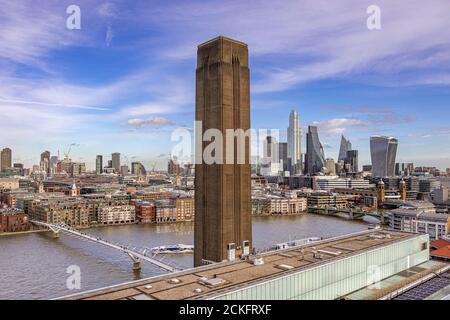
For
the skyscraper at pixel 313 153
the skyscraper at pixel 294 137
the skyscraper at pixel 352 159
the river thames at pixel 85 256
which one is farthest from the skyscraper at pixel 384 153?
the river thames at pixel 85 256

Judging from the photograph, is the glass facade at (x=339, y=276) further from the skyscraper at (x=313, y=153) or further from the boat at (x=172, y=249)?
the skyscraper at (x=313, y=153)

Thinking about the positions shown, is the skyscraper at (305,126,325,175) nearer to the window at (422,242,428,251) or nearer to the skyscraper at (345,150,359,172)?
the skyscraper at (345,150,359,172)

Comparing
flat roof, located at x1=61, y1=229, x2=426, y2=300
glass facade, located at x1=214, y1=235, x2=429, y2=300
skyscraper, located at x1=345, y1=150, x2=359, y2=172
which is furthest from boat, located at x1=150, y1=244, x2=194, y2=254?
skyscraper, located at x1=345, y1=150, x2=359, y2=172

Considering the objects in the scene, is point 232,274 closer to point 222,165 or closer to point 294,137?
point 222,165

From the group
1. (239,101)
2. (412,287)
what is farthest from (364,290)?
(239,101)

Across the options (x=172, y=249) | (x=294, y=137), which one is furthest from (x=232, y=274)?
(x=294, y=137)
